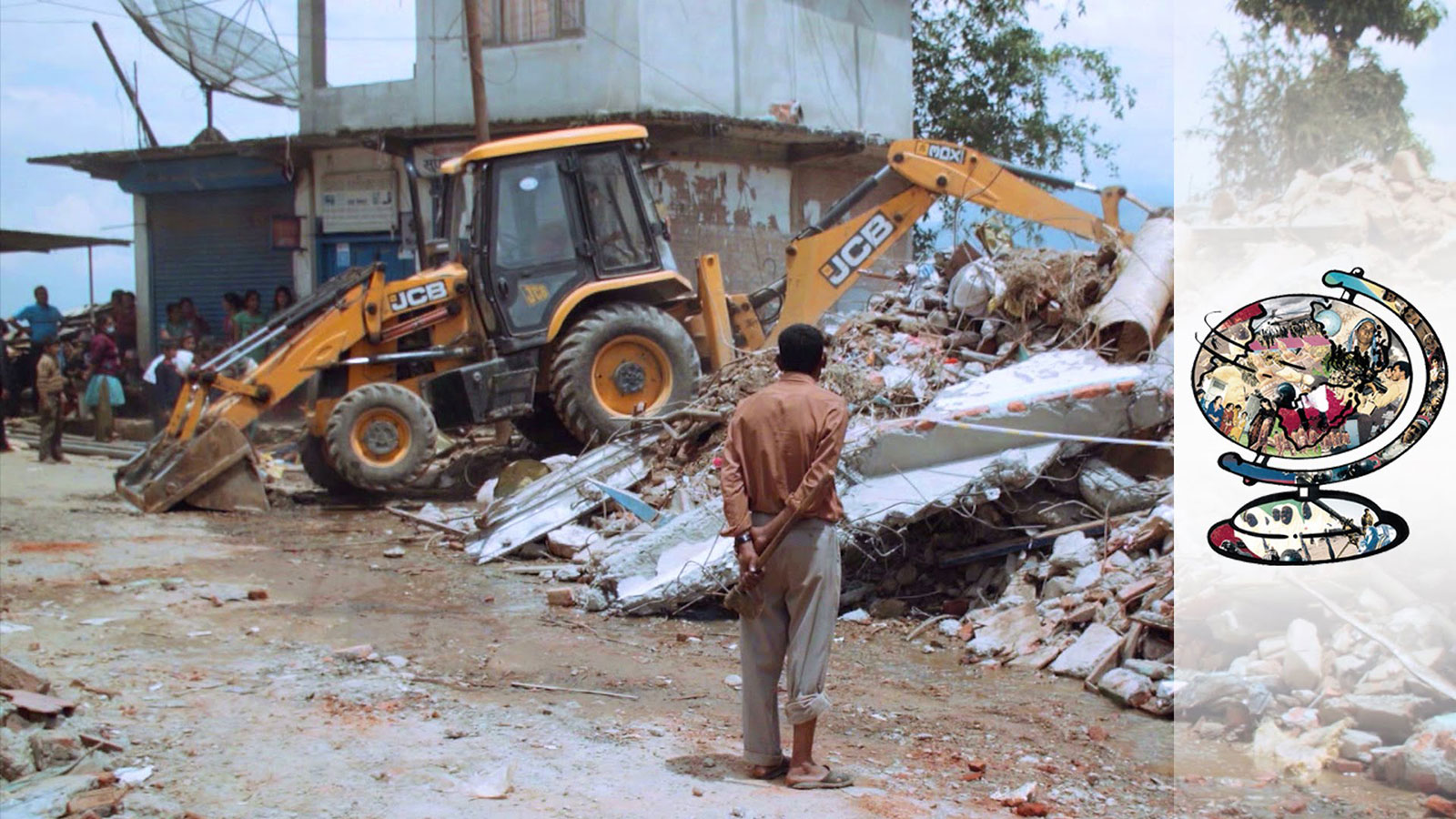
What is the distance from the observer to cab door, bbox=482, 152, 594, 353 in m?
10.0

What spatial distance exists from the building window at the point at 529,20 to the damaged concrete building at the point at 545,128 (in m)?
0.02

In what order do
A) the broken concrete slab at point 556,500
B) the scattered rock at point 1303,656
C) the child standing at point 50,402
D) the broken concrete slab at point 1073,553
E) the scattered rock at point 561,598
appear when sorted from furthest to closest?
the child standing at point 50,402
the broken concrete slab at point 556,500
the scattered rock at point 561,598
the broken concrete slab at point 1073,553
the scattered rock at point 1303,656

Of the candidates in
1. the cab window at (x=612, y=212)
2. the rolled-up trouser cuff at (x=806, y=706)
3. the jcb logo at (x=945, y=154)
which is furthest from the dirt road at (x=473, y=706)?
the jcb logo at (x=945, y=154)

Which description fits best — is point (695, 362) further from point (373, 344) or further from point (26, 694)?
point (26, 694)

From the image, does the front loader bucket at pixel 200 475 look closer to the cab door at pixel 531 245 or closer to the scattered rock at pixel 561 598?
the cab door at pixel 531 245

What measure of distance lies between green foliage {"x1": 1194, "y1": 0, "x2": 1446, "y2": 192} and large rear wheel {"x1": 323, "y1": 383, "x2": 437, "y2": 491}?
599cm

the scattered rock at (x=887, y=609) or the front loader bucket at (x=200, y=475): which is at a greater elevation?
the front loader bucket at (x=200, y=475)

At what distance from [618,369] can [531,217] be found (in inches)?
52.8

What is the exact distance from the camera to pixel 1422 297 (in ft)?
17.9

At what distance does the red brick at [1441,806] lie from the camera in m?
4.14

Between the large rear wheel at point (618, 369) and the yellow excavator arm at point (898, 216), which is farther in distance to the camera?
the yellow excavator arm at point (898, 216)

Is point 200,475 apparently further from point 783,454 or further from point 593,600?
point 783,454

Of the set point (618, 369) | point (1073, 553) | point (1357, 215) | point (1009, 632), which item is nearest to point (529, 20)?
point (618, 369)

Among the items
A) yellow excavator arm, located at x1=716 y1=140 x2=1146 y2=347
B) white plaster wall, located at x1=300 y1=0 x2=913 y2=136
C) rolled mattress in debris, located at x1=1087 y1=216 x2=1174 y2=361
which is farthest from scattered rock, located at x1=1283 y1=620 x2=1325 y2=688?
white plaster wall, located at x1=300 y1=0 x2=913 y2=136
